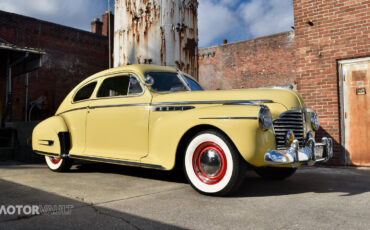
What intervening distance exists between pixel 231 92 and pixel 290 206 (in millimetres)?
1337

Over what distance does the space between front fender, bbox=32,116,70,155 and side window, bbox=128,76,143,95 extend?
4.59ft

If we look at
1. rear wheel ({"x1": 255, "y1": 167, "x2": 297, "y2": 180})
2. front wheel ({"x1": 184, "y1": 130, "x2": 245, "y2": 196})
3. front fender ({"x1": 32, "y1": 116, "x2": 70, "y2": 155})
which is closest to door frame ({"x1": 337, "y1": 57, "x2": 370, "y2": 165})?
rear wheel ({"x1": 255, "y1": 167, "x2": 297, "y2": 180})

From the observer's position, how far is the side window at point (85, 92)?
16.0 feet

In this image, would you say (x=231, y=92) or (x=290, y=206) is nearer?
(x=290, y=206)

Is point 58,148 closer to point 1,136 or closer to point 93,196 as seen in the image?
point 93,196

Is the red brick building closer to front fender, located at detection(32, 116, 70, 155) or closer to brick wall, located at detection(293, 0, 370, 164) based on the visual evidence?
brick wall, located at detection(293, 0, 370, 164)

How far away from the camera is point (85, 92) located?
497cm

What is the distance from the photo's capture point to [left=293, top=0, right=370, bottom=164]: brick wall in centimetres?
592

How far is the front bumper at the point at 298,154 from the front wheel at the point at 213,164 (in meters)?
0.36

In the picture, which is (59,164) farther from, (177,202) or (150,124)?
(177,202)

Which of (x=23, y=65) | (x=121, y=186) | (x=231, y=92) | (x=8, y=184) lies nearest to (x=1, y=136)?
(x=23, y=65)

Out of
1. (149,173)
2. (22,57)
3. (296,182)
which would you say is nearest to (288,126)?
(296,182)

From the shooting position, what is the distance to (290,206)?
289 centimetres

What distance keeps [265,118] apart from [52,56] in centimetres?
1384
